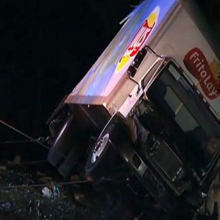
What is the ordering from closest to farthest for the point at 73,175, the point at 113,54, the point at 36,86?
the point at 113,54
the point at 73,175
the point at 36,86

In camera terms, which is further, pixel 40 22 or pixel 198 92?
pixel 40 22

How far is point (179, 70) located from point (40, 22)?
358cm

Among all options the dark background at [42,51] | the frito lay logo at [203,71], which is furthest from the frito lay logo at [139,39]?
the dark background at [42,51]

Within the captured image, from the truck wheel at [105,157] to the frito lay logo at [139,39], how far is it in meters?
0.44

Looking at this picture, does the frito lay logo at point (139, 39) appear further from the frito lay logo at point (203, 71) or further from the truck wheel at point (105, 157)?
the truck wheel at point (105, 157)

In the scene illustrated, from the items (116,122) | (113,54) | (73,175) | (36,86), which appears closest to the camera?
(116,122)

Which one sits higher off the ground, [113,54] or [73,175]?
[113,54]

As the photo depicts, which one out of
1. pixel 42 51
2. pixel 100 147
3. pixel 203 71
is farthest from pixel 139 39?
pixel 42 51

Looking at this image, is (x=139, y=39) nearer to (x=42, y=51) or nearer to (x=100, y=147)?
(x=100, y=147)

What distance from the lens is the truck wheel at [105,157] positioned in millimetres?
3090

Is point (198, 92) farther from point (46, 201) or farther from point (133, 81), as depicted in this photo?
point (46, 201)

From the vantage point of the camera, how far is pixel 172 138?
320cm

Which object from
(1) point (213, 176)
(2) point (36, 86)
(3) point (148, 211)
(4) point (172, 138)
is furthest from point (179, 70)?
(2) point (36, 86)

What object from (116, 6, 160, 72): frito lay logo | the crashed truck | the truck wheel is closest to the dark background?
(116, 6, 160, 72): frito lay logo
